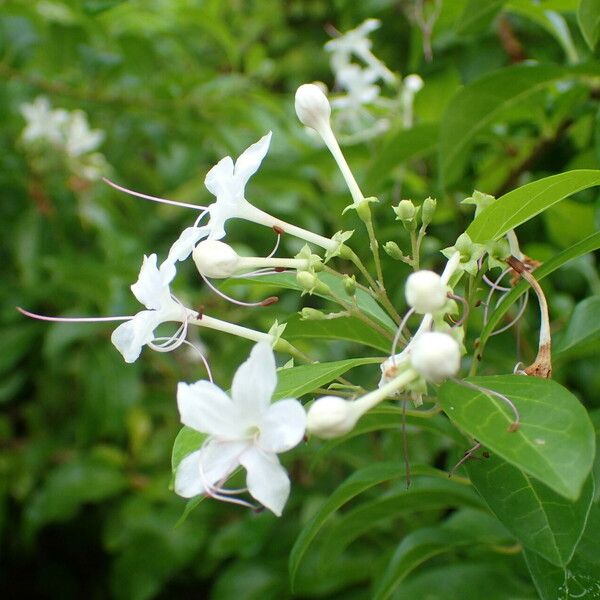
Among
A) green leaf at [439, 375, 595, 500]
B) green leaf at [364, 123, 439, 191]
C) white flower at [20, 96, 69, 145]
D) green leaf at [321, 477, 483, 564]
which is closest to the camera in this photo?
green leaf at [439, 375, 595, 500]

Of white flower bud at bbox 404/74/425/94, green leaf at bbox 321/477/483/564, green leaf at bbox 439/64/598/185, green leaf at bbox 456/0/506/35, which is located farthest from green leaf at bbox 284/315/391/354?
white flower bud at bbox 404/74/425/94

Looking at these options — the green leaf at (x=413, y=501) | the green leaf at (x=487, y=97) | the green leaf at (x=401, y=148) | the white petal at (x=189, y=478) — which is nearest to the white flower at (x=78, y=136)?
the green leaf at (x=401, y=148)

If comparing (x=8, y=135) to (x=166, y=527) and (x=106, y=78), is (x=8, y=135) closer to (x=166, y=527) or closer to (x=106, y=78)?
(x=106, y=78)

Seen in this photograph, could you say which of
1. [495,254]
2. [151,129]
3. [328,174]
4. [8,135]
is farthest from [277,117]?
[495,254]

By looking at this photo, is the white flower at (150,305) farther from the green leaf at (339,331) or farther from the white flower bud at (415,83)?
the white flower bud at (415,83)

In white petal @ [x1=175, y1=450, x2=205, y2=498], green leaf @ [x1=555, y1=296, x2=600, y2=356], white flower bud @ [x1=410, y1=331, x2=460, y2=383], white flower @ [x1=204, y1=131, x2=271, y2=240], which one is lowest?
green leaf @ [x1=555, y1=296, x2=600, y2=356]

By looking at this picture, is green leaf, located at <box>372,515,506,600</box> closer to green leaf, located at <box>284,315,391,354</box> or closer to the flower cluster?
green leaf, located at <box>284,315,391,354</box>
